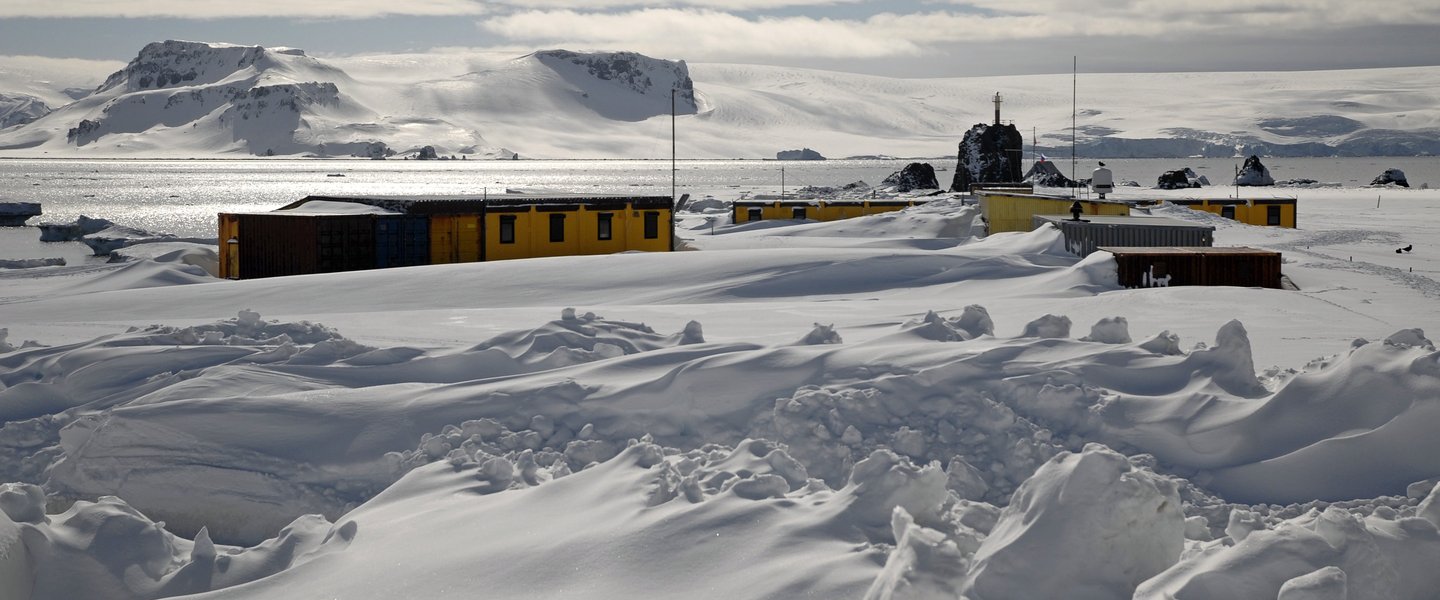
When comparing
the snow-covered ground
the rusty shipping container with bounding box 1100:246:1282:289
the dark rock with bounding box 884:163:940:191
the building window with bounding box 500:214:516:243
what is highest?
the dark rock with bounding box 884:163:940:191

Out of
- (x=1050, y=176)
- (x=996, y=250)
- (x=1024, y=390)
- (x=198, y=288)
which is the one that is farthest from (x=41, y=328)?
(x=1050, y=176)

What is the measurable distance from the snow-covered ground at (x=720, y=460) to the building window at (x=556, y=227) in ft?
62.3

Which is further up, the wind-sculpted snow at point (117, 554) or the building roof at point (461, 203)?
the building roof at point (461, 203)

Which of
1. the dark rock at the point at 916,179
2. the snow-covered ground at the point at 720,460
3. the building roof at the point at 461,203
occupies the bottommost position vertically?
the snow-covered ground at the point at 720,460

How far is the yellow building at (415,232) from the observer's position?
110 feet

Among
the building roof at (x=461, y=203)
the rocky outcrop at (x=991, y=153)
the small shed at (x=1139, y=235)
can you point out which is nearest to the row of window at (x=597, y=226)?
the building roof at (x=461, y=203)

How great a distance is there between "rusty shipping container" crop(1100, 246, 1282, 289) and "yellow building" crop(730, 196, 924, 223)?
1588 inches

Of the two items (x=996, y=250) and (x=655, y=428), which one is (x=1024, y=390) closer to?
(x=655, y=428)

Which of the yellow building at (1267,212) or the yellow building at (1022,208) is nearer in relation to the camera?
the yellow building at (1022,208)

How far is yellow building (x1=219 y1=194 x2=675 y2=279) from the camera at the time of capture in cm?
3362

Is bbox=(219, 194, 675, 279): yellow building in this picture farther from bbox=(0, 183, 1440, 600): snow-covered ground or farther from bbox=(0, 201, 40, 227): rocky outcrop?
bbox=(0, 201, 40, 227): rocky outcrop

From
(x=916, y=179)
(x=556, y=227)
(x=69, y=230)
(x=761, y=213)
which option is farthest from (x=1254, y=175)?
(x=69, y=230)

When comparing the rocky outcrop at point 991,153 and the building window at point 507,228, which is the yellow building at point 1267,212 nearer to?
the building window at point 507,228

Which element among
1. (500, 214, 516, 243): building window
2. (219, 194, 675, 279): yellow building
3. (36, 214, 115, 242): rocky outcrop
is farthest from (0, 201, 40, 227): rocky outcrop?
(500, 214, 516, 243): building window
